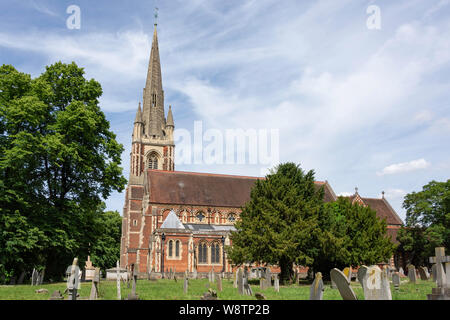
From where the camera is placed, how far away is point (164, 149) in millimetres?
66125

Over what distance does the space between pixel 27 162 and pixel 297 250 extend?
18.7 meters

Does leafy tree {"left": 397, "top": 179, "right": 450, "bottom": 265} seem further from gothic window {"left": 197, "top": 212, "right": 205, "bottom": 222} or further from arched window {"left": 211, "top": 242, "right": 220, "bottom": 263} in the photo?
gothic window {"left": 197, "top": 212, "right": 205, "bottom": 222}

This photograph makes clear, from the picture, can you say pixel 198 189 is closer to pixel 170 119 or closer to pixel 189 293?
pixel 170 119

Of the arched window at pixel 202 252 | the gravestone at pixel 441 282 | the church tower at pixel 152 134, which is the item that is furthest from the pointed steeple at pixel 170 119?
the gravestone at pixel 441 282

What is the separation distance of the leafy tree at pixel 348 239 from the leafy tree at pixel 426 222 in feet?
31.3

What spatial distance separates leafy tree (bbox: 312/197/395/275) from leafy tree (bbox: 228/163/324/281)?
1194 millimetres

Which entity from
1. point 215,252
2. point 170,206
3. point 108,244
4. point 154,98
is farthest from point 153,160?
point 215,252

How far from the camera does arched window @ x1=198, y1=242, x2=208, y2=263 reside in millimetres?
44375

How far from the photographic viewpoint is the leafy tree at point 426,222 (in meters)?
40.5

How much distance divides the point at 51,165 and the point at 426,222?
136 feet

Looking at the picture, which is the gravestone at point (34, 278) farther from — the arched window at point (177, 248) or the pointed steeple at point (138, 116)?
the pointed steeple at point (138, 116)

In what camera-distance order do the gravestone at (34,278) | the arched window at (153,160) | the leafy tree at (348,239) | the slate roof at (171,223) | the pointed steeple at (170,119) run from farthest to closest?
the pointed steeple at (170,119)
the arched window at (153,160)
the slate roof at (171,223)
the leafy tree at (348,239)
the gravestone at (34,278)
